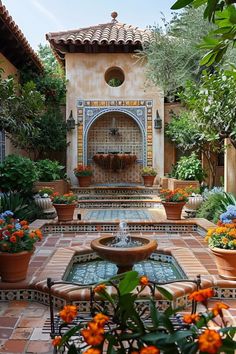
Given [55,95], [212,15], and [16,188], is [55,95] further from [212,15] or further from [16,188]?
[212,15]

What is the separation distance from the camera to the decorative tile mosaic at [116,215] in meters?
9.45

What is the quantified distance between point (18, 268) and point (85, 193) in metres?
8.05

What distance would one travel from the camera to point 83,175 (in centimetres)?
1304

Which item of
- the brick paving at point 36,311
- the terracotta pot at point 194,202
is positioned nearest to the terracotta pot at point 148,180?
the terracotta pot at point 194,202

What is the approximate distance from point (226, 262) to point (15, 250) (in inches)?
107

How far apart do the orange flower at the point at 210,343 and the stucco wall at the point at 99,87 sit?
12.4 m

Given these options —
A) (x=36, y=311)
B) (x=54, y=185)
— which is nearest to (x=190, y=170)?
(x=54, y=185)

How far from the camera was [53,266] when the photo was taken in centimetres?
545

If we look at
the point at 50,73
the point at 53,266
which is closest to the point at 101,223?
the point at 53,266

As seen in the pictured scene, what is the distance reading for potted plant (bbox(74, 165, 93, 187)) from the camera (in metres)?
13.1

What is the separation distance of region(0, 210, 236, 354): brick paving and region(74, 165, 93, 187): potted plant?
18.4 ft

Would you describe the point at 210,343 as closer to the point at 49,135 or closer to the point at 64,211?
the point at 64,211

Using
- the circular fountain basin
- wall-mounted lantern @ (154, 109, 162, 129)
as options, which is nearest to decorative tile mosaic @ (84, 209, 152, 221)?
wall-mounted lantern @ (154, 109, 162, 129)

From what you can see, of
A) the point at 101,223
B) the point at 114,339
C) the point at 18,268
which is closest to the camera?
the point at 114,339
